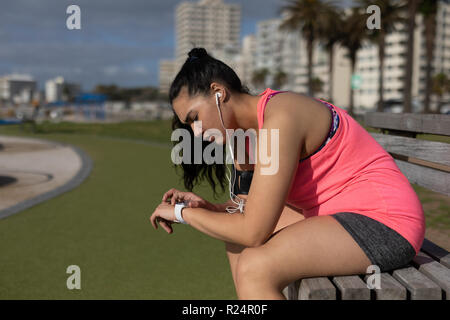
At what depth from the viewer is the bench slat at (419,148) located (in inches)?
97.7

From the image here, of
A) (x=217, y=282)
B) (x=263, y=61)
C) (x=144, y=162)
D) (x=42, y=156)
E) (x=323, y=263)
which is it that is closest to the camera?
(x=323, y=263)

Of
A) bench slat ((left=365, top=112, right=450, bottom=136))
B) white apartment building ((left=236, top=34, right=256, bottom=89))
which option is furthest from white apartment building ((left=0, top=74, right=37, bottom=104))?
bench slat ((left=365, top=112, right=450, bottom=136))

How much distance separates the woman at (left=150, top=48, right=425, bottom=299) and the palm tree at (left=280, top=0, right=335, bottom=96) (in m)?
39.7

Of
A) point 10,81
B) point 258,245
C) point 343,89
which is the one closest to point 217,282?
point 258,245

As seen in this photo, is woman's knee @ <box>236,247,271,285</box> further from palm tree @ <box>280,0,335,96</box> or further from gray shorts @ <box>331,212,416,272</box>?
palm tree @ <box>280,0,335,96</box>

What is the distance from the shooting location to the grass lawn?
3318mm

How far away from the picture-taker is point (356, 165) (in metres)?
1.86

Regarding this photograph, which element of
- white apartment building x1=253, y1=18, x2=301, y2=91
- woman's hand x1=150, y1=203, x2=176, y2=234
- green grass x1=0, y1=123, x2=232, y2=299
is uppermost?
white apartment building x1=253, y1=18, x2=301, y2=91

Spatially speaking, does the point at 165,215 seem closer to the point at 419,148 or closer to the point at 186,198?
the point at 186,198

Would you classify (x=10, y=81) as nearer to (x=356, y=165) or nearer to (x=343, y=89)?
(x=343, y=89)

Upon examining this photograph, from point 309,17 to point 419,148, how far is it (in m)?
41.0

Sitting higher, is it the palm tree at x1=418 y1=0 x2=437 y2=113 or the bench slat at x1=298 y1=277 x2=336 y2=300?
the palm tree at x1=418 y1=0 x2=437 y2=113

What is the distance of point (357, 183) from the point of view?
1.85m

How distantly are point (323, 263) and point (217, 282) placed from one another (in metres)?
1.91
